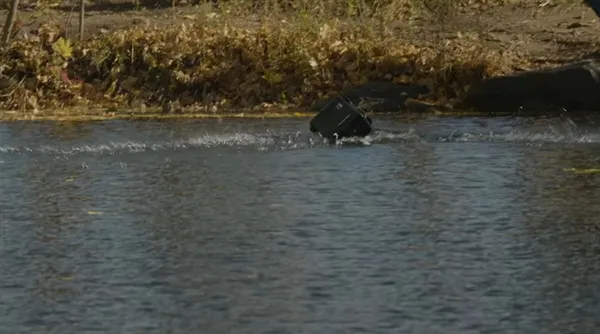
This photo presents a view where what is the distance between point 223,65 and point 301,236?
593 inches

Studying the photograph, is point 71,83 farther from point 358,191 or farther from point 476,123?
point 358,191

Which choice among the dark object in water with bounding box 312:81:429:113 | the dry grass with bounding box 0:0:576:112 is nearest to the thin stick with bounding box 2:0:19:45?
the dry grass with bounding box 0:0:576:112

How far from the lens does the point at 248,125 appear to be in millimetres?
21844

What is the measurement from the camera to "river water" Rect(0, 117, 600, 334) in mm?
8656

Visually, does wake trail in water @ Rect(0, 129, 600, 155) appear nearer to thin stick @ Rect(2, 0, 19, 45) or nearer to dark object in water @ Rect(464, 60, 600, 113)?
dark object in water @ Rect(464, 60, 600, 113)

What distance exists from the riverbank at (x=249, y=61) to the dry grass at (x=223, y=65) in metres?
0.02

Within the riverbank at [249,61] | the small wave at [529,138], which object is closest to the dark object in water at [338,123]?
the small wave at [529,138]

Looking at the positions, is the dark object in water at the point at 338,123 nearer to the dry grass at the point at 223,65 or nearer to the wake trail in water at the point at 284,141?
the wake trail in water at the point at 284,141

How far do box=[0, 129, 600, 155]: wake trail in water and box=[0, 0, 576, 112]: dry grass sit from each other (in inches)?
200

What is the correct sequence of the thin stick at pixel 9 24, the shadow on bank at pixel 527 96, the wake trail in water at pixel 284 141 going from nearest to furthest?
the wake trail in water at pixel 284 141, the shadow on bank at pixel 527 96, the thin stick at pixel 9 24

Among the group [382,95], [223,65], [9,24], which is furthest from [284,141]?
[9,24]

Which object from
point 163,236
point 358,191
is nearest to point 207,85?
point 358,191

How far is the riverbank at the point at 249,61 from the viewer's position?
82.8 feet

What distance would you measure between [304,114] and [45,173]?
8.37m
